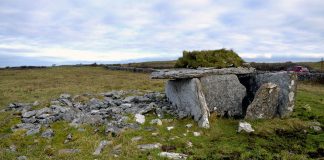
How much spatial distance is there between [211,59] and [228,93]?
2.15 m

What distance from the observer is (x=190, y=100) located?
1596cm

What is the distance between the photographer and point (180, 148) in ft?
38.4

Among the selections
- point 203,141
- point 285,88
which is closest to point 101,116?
point 203,141

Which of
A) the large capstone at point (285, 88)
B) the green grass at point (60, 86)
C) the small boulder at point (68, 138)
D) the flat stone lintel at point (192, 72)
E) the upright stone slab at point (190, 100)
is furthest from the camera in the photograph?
the green grass at point (60, 86)

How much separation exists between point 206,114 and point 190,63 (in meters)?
4.07

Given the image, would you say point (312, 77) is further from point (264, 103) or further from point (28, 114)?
point (28, 114)

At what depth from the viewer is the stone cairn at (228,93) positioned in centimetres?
1562

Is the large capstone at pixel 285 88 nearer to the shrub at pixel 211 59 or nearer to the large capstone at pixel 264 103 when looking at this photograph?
the large capstone at pixel 264 103

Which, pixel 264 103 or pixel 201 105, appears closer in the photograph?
pixel 201 105

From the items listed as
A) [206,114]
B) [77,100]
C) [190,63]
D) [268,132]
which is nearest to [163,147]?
[206,114]

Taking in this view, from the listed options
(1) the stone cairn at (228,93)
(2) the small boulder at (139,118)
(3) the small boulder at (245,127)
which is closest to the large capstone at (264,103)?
(1) the stone cairn at (228,93)

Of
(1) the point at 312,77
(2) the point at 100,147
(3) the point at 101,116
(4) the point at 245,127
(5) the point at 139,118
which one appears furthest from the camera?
A: (1) the point at 312,77

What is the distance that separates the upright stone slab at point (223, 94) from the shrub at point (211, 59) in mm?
998

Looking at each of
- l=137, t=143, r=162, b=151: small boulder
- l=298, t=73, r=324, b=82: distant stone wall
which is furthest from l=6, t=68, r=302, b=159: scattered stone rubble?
l=298, t=73, r=324, b=82: distant stone wall
